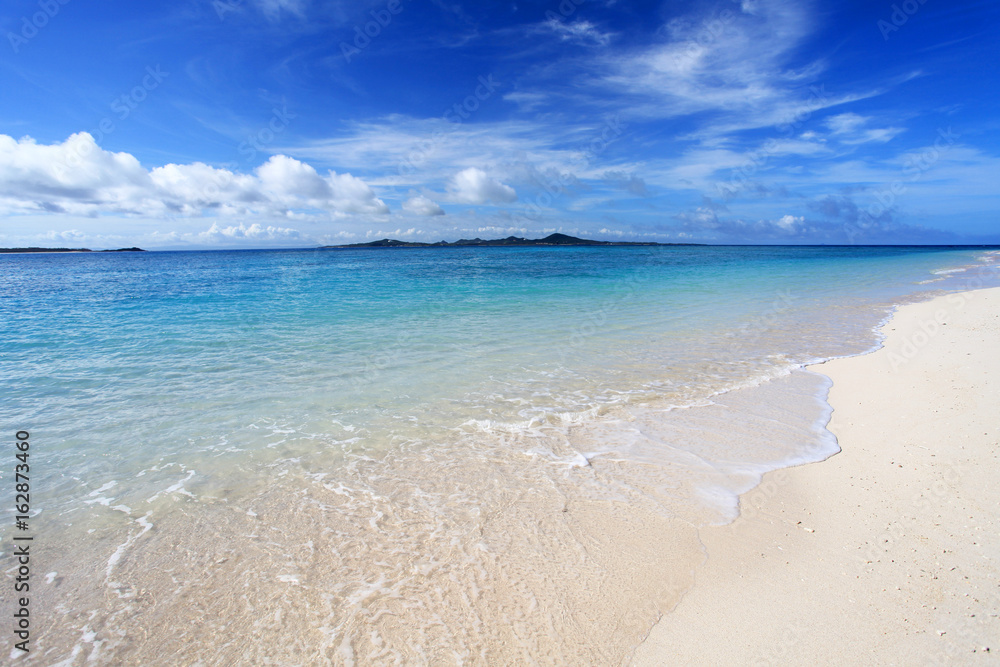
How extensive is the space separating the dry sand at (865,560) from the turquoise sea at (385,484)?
0.92 ft

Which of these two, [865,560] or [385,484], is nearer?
[865,560]

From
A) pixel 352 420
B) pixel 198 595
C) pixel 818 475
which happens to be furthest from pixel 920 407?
pixel 198 595

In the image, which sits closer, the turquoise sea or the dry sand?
the dry sand

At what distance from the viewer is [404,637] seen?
3229 millimetres

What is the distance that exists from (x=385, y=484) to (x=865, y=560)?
4.83 m

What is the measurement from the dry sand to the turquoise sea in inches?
11.0

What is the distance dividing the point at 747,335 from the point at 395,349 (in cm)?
1059

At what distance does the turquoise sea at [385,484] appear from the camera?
132 inches

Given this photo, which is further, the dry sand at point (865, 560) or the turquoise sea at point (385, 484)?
the turquoise sea at point (385, 484)

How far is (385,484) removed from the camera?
5297mm

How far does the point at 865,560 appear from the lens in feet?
12.7

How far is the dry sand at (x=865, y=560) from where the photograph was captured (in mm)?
3080

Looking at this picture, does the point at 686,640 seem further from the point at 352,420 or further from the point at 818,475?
the point at 352,420

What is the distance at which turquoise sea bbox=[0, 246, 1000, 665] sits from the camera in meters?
3.36
